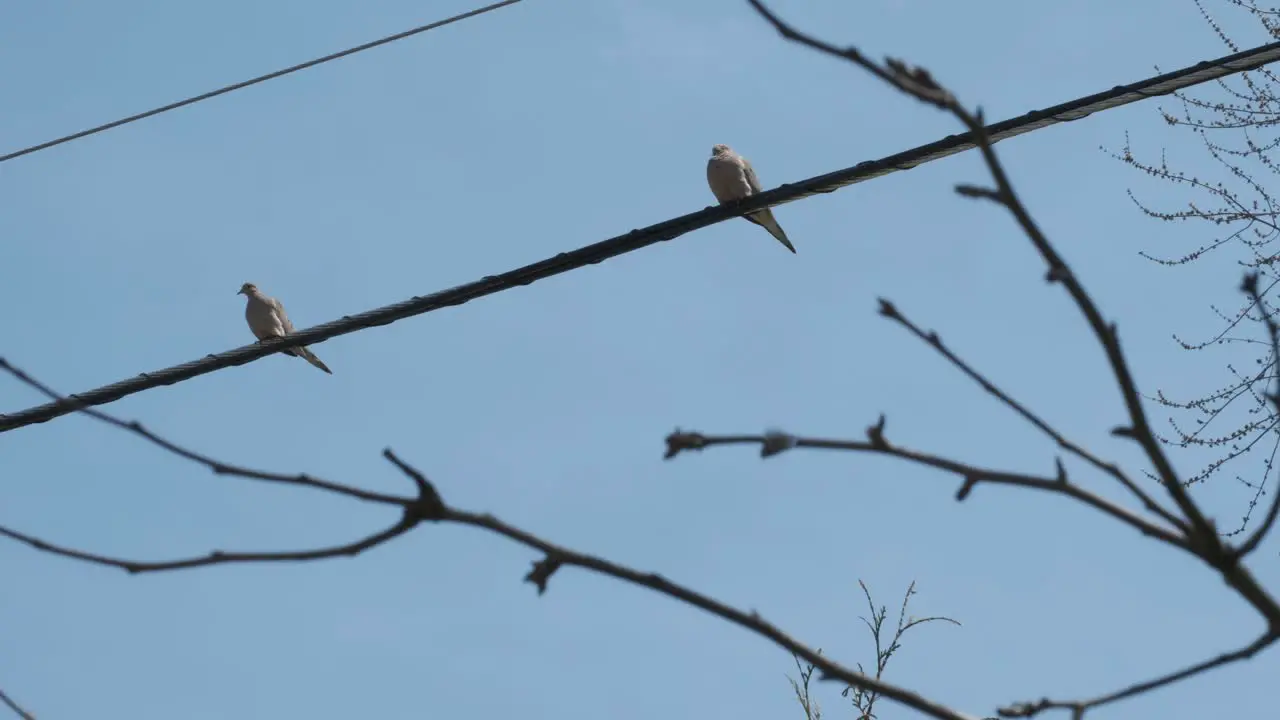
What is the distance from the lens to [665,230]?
6.29 m

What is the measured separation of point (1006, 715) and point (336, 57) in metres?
5.42

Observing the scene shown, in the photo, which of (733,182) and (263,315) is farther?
(263,315)

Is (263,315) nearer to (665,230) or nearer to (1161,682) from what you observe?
(665,230)

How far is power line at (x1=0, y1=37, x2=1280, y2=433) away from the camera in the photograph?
5684 millimetres

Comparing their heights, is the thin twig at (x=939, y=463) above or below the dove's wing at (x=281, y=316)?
below

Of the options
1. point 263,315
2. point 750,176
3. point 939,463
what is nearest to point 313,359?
point 263,315

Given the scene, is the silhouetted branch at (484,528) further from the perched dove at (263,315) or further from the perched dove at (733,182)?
the perched dove at (263,315)

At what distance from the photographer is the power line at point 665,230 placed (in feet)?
18.6

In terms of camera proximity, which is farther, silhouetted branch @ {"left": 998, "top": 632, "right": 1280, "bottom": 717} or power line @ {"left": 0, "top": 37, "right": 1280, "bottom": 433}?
power line @ {"left": 0, "top": 37, "right": 1280, "bottom": 433}

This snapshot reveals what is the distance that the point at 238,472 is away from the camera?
1374mm

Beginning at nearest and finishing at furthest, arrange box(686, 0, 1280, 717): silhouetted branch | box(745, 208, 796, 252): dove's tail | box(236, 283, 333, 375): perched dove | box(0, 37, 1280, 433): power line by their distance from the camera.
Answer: box(686, 0, 1280, 717): silhouetted branch < box(0, 37, 1280, 433): power line < box(745, 208, 796, 252): dove's tail < box(236, 283, 333, 375): perched dove

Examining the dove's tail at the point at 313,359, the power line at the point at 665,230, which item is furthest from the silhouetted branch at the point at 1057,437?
the dove's tail at the point at 313,359

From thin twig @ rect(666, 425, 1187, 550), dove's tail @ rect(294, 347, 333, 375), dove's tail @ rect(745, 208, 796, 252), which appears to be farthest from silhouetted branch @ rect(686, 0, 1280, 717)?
dove's tail @ rect(294, 347, 333, 375)

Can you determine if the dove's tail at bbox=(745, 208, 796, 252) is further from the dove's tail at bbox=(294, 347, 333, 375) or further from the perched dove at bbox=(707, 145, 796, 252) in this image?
the dove's tail at bbox=(294, 347, 333, 375)
